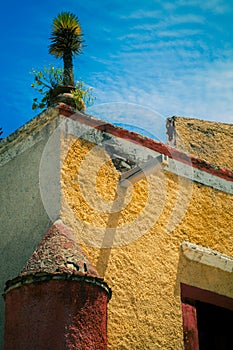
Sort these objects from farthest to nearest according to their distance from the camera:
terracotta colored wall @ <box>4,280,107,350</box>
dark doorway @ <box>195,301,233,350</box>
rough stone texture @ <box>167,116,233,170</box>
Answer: rough stone texture @ <box>167,116,233,170</box> < dark doorway @ <box>195,301,233,350</box> < terracotta colored wall @ <box>4,280,107,350</box>

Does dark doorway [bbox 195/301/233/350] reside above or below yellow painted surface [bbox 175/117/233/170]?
below

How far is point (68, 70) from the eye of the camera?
881cm

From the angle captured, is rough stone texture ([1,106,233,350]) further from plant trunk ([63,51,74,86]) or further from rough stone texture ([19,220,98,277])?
plant trunk ([63,51,74,86])

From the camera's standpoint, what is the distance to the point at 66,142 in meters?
6.14

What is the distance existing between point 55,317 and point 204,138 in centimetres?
998

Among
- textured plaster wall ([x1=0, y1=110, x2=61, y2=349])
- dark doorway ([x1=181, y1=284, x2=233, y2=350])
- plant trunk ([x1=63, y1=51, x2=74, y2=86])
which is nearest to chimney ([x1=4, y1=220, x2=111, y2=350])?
textured plaster wall ([x1=0, y1=110, x2=61, y2=349])

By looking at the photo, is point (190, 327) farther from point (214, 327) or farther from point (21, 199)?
point (21, 199)

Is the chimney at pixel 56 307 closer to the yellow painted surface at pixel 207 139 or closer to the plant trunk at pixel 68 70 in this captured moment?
the plant trunk at pixel 68 70

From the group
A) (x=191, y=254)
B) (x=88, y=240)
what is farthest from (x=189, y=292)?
(x=88, y=240)

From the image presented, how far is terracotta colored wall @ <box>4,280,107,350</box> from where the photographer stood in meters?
4.43

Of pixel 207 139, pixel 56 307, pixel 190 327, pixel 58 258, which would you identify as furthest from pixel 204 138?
pixel 56 307

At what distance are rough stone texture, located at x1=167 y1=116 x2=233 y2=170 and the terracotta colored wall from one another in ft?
28.6

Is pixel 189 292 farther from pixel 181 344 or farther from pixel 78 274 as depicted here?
pixel 78 274

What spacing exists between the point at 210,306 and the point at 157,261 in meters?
1.10
